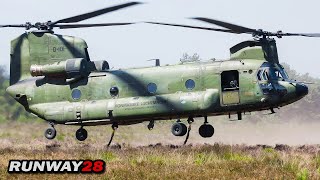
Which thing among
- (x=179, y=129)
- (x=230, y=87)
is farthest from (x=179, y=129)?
(x=230, y=87)

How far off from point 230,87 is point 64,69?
21.9 feet

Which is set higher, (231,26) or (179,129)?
(231,26)

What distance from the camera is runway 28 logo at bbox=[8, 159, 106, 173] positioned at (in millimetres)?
12000

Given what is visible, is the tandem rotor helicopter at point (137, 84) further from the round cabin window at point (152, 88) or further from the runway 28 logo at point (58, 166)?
the runway 28 logo at point (58, 166)

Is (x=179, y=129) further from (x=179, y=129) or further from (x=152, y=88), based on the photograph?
(x=152, y=88)

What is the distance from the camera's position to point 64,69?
21000 millimetres

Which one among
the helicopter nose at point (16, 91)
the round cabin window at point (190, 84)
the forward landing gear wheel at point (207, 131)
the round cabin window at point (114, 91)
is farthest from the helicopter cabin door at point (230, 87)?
the helicopter nose at point (16, 91)

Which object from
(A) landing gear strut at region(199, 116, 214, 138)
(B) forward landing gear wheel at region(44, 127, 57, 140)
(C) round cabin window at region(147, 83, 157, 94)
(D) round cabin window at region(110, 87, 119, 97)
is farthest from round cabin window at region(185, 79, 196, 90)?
(B) forward landing gear wheel at region(44, 127, 57, 140)

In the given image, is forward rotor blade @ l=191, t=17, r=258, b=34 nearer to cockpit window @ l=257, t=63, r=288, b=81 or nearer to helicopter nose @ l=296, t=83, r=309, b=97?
cockpit window @ l=257, t=63, r=288, b=81

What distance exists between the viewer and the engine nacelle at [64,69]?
20812 mm

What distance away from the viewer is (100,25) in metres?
19.6

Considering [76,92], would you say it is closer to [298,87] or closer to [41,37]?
[41,37]

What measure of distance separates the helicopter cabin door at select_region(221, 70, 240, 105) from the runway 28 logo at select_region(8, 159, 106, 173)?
7.25 meters

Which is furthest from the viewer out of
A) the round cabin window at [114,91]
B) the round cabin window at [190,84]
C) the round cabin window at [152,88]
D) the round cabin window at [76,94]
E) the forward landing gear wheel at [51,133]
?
the forward landing gear wheel at [51,133]
